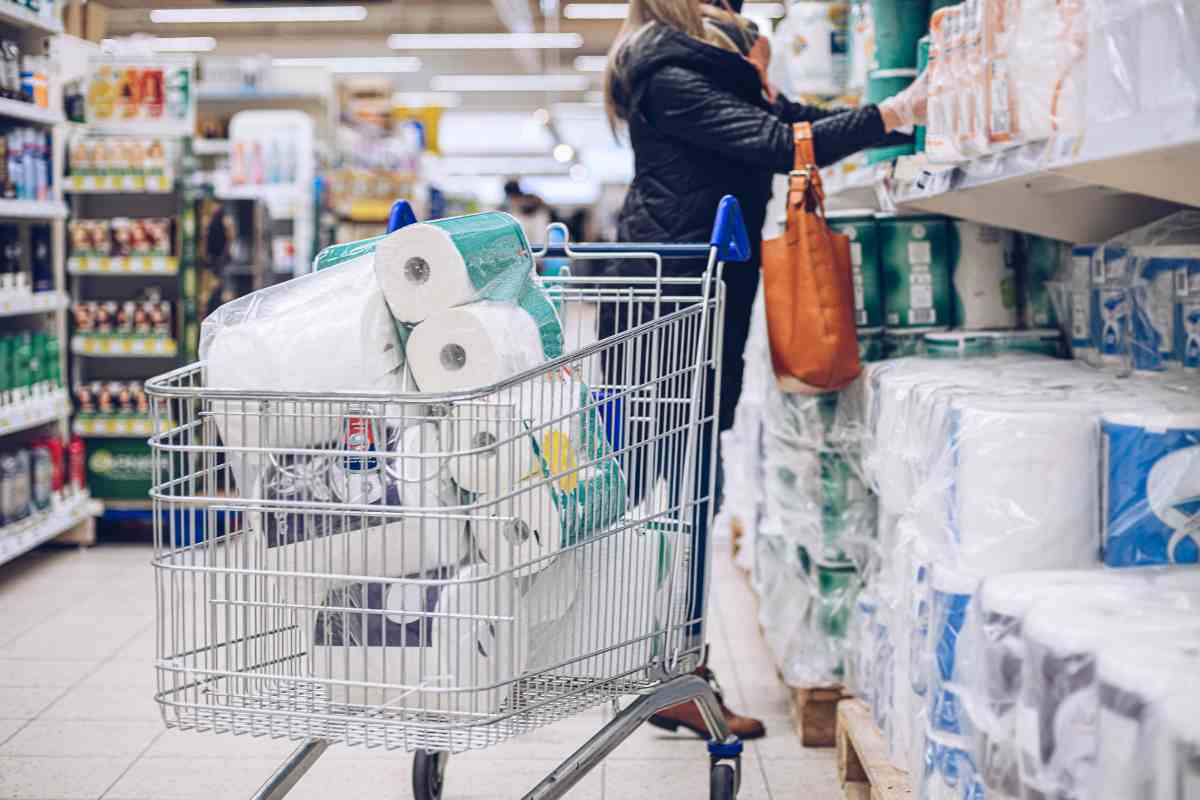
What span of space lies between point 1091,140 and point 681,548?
799 millimetres

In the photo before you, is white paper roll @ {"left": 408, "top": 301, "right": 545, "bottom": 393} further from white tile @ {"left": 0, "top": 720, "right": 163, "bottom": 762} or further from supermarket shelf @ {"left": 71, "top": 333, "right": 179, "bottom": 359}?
supermarket shelf @ {"left": 71, "top": 333, "right": 179, "bottom": 359}

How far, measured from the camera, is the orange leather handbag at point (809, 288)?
2.46 meters

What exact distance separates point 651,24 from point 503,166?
26162mm

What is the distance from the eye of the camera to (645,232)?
275 cm

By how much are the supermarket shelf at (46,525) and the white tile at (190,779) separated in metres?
1.66

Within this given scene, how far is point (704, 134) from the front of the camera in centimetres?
260

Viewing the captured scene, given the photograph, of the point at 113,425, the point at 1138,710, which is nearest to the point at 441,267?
the point at 1138,710

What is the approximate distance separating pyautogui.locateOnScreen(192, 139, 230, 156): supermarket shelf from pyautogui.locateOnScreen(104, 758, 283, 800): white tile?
4772 millimetres

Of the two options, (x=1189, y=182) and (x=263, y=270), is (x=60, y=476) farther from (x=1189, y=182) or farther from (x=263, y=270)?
(x=1189, y=182)

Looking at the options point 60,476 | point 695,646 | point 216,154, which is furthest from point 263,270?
point 695,646

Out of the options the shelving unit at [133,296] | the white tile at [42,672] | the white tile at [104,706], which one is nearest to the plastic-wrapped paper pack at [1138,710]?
the white tile at [104,706]

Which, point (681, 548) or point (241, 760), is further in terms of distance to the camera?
point (241, 760)

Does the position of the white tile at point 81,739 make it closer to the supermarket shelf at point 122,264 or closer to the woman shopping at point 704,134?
the woman shopping at point 704,134

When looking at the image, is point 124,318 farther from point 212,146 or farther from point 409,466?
point 409,466
